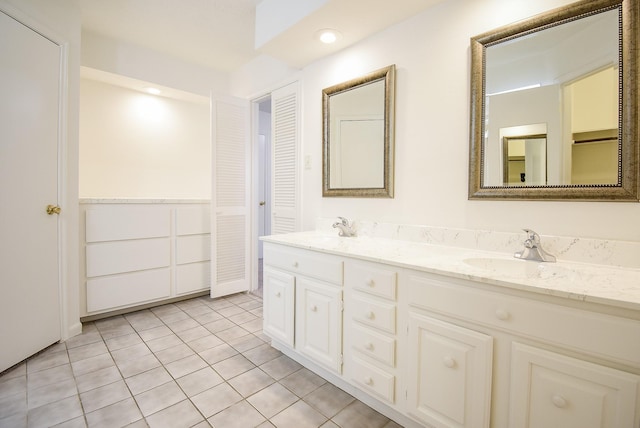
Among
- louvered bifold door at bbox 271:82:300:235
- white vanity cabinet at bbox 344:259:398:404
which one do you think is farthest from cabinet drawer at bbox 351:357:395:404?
louvered bifold door at bbox 271:82:300:235

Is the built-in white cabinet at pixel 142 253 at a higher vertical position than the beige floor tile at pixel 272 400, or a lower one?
higher

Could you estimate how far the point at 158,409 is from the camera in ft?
4.88

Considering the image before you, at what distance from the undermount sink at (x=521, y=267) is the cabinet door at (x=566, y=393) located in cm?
31

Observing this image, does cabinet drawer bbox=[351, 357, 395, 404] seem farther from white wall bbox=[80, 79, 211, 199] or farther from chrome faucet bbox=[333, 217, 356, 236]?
white wall bbox=[80, 79, 211, 199]

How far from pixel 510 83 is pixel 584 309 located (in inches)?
43.3

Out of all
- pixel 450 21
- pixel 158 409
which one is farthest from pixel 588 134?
pixel 158 409

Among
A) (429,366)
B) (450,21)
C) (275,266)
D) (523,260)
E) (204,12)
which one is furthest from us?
(204,12)

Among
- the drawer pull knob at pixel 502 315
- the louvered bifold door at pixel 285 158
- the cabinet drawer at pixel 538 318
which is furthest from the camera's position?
the louvered bifold door at pixel 285 158

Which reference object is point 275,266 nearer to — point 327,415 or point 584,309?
point 327,415

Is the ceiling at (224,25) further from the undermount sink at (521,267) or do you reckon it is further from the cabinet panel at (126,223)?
the cabinet panel at (126,223)

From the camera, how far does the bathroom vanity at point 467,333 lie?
0.87 meters

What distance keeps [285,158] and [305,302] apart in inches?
57.1

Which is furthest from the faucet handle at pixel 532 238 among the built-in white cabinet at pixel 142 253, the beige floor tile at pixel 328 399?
the built-in white cabinet at pixel 142 253

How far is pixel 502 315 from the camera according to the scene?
1029 mm
